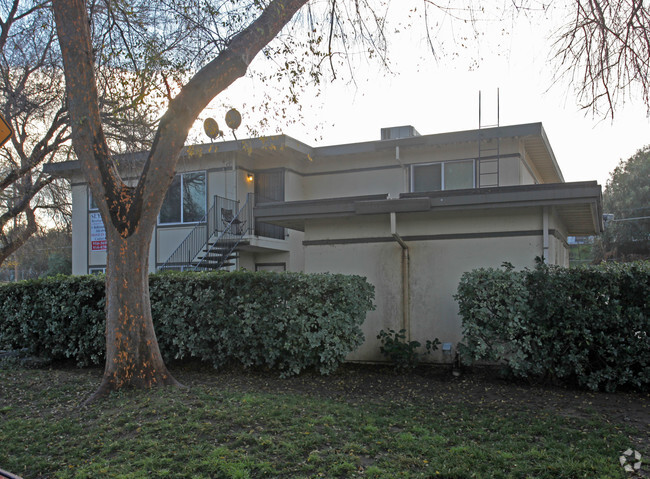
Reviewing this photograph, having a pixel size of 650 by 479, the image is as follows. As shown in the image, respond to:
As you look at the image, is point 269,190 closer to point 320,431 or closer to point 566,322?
point 566,322

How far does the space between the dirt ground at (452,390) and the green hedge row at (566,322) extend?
0.32 meters

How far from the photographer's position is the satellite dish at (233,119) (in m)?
9.87

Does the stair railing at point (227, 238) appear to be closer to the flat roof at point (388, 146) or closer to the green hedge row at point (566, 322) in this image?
the flat roof at point (388, 146)

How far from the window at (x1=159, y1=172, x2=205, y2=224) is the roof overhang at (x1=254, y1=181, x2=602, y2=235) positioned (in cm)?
603

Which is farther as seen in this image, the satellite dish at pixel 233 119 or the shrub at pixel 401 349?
the satellite dish at pixel 233 119

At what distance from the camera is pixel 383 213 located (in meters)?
9.79

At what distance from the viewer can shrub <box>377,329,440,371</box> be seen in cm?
927

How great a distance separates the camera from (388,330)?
9.91m

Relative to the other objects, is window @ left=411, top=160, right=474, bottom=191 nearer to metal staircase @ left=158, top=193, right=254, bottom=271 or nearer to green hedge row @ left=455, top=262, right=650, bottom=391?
metal staircase @ left=158, top=193, right=254, bottom=271

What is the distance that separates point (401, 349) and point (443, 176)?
22.0 feet

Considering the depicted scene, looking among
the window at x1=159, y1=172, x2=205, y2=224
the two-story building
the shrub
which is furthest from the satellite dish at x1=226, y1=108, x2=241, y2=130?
the window at x1=159, y1=172, x2=205, y2=224

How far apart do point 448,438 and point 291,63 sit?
628 centimetres

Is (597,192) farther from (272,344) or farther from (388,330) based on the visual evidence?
(272,344)

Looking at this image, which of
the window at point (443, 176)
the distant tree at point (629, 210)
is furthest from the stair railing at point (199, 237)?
the distant tree at point (629, 210)
